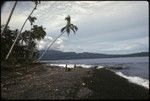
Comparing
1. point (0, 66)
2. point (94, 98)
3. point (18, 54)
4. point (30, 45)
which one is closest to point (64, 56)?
point (30, 45)

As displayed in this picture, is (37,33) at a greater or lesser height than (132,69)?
greater

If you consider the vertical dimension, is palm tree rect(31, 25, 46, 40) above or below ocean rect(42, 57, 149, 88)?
above

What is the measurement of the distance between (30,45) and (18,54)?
10847mm

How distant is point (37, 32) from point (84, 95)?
33210 millimetres

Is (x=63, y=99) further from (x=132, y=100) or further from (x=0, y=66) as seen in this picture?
(x=0, y=66)

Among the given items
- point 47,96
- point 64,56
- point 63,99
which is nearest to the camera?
point 63,99

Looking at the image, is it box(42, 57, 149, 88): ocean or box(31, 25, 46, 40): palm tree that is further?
box(31, 25, 46, 40): palm tree

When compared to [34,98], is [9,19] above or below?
above

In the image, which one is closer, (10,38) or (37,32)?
(10,38)

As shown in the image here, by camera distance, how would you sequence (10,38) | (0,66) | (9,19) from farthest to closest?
(10,38) < (0,66) < (9,19)

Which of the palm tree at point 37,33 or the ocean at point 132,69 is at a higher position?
the palm tree at point 37,33

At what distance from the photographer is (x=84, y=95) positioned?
500 inches

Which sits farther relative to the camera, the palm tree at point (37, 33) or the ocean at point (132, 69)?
the palm tree at point (37, 33)

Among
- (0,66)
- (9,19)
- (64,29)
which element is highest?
(64,29)
